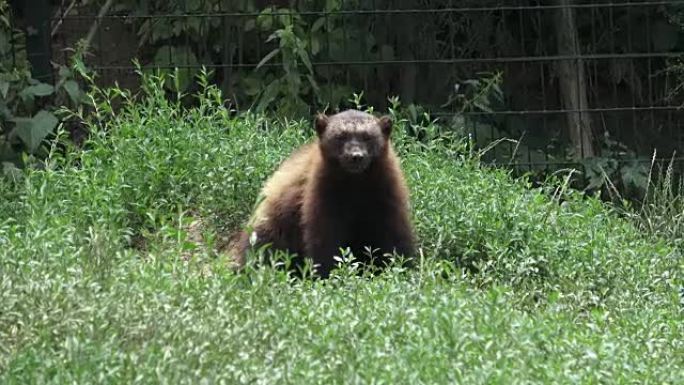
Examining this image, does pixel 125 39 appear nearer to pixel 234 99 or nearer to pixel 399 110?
pixel 234 99

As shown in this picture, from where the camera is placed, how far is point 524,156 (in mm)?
10164

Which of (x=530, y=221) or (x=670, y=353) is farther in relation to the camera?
(x=530, y=221)

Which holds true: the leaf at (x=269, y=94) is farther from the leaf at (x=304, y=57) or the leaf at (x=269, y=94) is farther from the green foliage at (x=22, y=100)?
the green foliage at (x=22, y=100)

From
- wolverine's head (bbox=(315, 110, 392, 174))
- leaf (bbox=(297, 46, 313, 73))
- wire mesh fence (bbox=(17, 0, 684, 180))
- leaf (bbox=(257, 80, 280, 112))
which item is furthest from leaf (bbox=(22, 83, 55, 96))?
wolverine's head (bbox=(315, 110, 392, 174))

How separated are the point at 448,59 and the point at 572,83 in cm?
102

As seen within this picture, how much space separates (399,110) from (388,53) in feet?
2.03

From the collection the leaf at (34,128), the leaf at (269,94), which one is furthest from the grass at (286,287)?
the leaf at (269,94)

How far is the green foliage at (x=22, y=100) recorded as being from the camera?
352 inches

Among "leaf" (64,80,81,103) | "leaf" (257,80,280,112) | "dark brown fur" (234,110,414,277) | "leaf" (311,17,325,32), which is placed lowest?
"dark brown fur" (234,110,414,277)

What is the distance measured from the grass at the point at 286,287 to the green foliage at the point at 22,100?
18.9 inches

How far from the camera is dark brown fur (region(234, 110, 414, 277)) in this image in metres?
7.40

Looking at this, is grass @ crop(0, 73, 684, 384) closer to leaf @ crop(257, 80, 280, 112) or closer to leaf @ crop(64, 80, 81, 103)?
leaf @ crop(64, 80, 81, 103)

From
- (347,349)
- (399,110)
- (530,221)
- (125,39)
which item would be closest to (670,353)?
(347,349)

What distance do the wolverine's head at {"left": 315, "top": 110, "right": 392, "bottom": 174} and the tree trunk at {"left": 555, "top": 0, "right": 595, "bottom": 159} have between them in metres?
2.89
